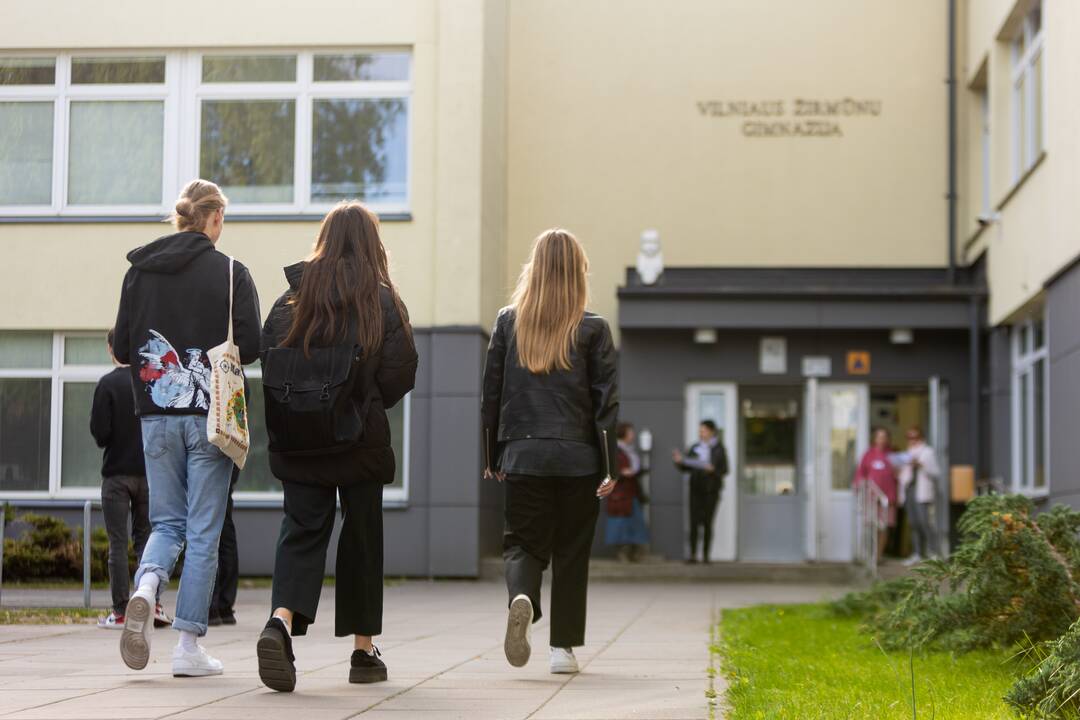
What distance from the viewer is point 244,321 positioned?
645 cm

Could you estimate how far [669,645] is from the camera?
8547 mm

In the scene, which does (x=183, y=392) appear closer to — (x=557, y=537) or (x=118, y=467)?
(x=557, y=537)

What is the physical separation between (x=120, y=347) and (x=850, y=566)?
42.8 ft

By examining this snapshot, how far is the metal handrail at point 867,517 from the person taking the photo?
17.6m

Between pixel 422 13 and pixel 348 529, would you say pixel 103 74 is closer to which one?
pixel 422 13

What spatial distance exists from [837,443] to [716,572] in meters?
2.91

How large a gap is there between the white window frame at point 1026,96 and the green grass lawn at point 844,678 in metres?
8.31

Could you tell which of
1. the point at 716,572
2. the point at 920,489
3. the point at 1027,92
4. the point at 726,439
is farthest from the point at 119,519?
the point at 726,439

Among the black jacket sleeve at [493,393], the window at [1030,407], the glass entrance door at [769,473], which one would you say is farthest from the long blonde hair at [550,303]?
the glass entrance door at [769,473]

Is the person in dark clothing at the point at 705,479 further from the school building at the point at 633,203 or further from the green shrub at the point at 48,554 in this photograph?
the green shrub at the point at 48,554

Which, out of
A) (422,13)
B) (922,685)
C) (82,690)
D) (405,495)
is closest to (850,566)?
(405,495)

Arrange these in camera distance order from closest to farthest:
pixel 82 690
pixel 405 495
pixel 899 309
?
pixel 82 690
pixel 405 495
pixel 899 309

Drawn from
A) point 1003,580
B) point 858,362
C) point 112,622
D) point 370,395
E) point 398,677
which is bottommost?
point 112,622

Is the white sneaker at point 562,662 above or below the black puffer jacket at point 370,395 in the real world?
below
